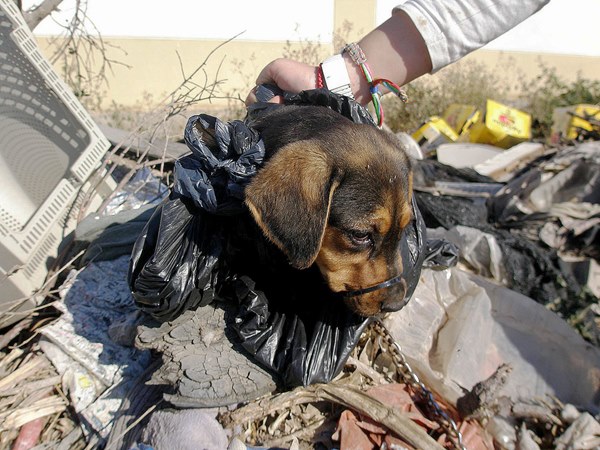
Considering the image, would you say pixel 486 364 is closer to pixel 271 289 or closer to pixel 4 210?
pixel 271 289

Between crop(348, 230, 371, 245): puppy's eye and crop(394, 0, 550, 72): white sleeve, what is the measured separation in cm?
121

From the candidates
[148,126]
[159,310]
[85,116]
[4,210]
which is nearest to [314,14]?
[148,126]

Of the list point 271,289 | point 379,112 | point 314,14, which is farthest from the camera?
point 314,14

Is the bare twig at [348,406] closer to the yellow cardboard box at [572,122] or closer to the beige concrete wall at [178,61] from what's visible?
the yellow cardboard box at [572,122]

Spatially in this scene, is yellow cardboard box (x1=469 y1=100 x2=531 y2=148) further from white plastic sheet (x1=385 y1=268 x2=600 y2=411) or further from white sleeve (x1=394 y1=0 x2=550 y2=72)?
white sleeve (x1=394 y1=0 x2=550 y2=72)

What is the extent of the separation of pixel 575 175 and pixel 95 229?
13.7ft

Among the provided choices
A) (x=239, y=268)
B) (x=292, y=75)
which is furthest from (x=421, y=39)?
(x=239, y=268)

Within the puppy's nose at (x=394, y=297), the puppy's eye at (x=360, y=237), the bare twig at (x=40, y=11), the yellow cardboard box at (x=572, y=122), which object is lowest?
the yellow cardboard box at (x=572, y=122)

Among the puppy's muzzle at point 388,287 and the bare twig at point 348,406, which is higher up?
the puppy's muzzle at point 388,287

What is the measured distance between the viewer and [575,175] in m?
4.71

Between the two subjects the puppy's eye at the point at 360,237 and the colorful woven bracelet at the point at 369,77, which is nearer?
the puppy's eye at the point at 360,237

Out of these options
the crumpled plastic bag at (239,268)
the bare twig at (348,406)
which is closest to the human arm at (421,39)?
the crumpled plastic bag at (239,268)

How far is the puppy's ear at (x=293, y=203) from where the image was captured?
2031 millimetres

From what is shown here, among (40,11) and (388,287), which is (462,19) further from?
(40,11)
